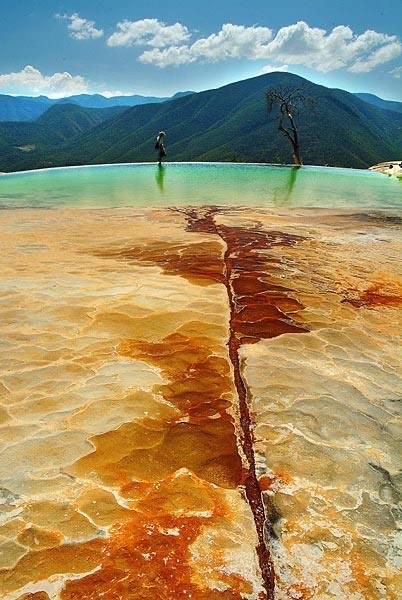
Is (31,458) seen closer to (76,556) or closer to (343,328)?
(76,556)

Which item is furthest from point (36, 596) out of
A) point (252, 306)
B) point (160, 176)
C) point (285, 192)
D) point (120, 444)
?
point (160, 176)

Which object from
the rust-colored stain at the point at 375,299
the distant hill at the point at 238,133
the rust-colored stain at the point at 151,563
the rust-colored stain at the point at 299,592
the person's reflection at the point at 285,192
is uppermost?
the distant hill at the point at 238,133

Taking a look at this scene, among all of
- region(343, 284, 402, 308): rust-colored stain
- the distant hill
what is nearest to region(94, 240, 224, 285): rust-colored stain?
region(343, 284, 402, 308): rust-colored stain

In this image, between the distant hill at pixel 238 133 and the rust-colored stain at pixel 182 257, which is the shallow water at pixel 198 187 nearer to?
the rust-colored stain at pixel 182 257

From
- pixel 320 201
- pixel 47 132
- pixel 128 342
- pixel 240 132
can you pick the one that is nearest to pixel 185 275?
pixel 128 342

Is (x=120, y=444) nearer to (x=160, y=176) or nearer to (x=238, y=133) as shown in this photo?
(x=160, y=176)

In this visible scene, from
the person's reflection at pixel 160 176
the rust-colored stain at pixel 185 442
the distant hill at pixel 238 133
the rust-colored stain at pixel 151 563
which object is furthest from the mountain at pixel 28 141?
the rust-colored stain at pixel 151 563
